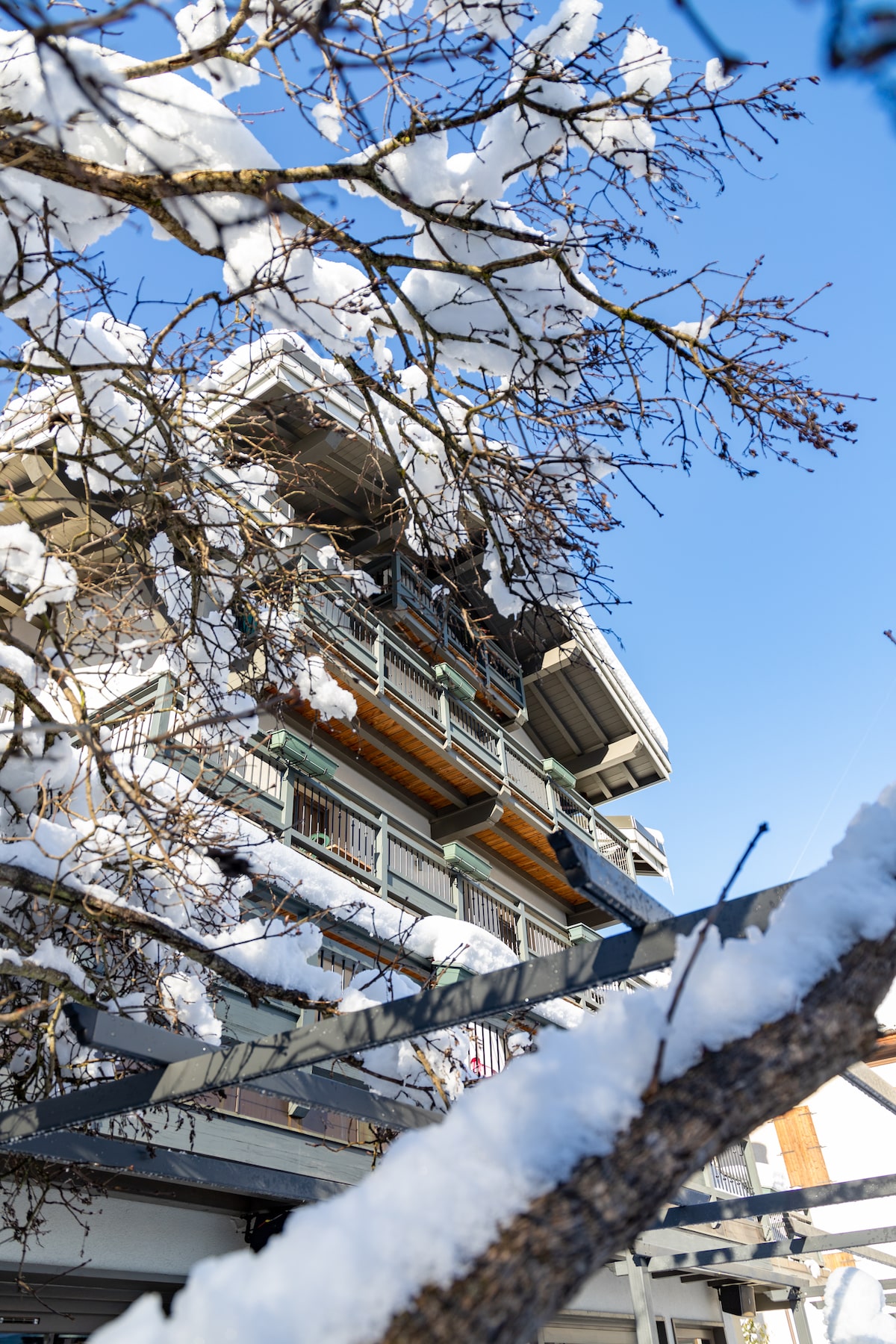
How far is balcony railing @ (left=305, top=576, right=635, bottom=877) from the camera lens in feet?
44.3

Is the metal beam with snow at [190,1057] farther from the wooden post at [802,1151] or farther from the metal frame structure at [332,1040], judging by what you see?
the wooden post at [802,1151]

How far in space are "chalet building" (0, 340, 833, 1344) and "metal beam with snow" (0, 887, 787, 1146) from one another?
22 cm

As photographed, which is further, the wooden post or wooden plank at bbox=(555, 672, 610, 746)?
the wooden post

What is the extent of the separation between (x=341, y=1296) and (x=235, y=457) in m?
4.58

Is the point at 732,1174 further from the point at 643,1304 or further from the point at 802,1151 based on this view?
the point at 802,1151

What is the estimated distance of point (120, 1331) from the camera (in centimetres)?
159

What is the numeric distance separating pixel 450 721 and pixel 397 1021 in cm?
1255

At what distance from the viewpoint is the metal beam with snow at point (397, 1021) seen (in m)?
2.61

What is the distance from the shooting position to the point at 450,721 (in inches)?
613

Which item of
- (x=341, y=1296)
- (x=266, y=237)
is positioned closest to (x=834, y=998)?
(x=341, y=1296)

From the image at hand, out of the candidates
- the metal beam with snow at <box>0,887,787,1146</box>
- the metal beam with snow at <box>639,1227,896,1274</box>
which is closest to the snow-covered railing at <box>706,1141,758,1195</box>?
the metal beam with snow at <box>639,1227,896,1274</box>

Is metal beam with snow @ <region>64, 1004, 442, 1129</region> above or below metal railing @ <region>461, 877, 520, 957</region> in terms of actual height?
below

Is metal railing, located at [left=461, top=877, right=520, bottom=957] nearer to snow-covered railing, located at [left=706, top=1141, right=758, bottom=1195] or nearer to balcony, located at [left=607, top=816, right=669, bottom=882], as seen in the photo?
snow-covered railing, located at [left=706, top=1141, right=758, bottom=1195]

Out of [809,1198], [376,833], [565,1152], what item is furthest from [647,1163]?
[376,833]
